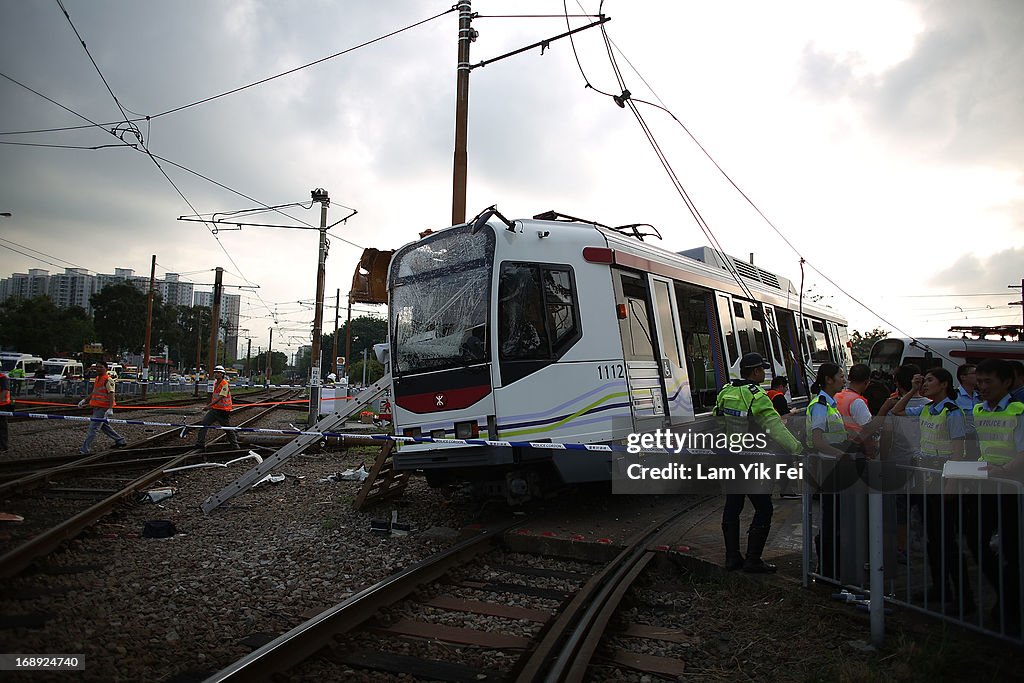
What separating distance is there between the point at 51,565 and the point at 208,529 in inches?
69.2

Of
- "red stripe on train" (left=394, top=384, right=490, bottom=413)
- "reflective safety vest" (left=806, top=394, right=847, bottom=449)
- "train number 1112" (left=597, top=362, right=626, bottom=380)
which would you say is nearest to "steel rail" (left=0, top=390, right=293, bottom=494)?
"red stripe on train" (left=394, top=384, right=490, bottom=413)

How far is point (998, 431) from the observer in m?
4.22

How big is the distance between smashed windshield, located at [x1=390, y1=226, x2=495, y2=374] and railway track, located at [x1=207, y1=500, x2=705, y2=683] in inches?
87.4

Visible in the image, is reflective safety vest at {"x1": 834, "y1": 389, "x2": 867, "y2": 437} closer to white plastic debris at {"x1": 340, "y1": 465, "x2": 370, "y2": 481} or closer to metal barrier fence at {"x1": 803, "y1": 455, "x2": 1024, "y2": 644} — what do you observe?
metal barrier fence at {"x1": 803, "y1": 455, "x2": 1024, "y2": 644}

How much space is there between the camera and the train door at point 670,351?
8.05 metres

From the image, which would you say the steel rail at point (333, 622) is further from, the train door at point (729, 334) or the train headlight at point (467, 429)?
the train door at point (729, 334)

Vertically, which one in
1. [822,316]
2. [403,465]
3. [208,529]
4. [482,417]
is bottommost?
[208,529]

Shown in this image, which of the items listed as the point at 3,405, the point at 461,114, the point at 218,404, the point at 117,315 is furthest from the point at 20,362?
the point at 461,114

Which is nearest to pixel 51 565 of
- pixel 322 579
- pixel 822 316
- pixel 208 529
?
pixel 208 529

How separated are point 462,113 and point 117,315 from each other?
178 ft

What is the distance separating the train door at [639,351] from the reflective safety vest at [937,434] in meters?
2.85

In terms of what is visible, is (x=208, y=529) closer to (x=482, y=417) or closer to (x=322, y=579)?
(x=322, y=579)

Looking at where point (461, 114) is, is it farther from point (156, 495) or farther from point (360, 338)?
point (360, 338)

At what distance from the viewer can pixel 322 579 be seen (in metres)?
5.43
